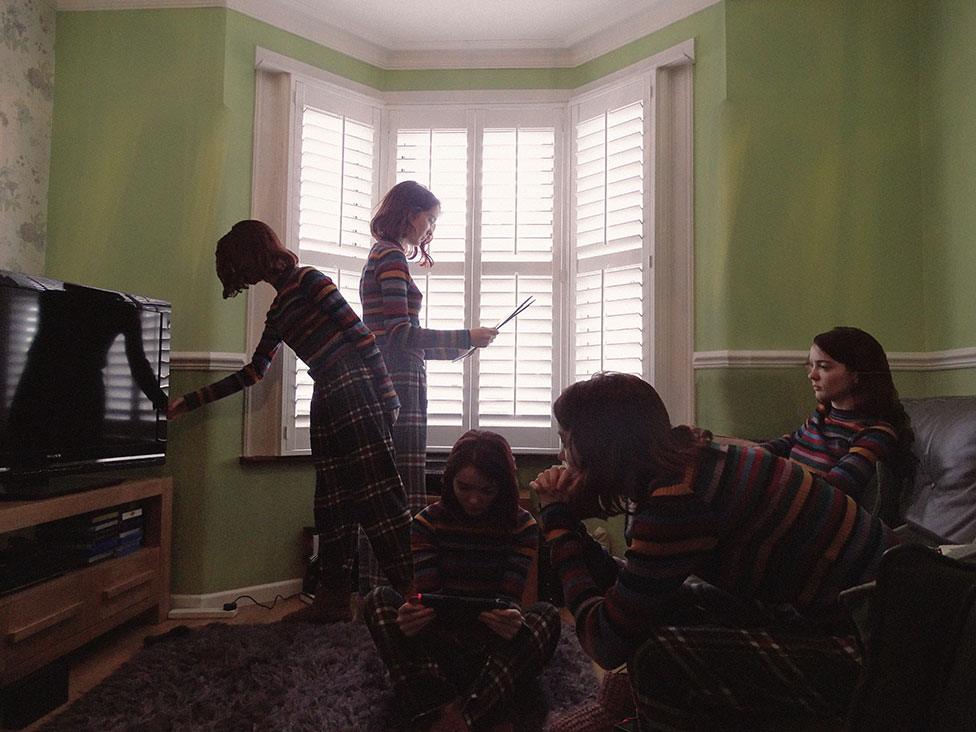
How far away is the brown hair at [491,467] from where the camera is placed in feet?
5.93

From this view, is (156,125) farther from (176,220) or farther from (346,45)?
(346,45)

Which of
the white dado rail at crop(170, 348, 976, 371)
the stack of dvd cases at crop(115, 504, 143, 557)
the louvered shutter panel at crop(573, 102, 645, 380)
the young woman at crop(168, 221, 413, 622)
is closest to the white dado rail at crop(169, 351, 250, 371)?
the white dado rail at crop(170, 348, 976, 371)

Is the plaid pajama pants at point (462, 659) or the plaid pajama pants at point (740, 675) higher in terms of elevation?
the plaid pajama pants at point (740, 675)

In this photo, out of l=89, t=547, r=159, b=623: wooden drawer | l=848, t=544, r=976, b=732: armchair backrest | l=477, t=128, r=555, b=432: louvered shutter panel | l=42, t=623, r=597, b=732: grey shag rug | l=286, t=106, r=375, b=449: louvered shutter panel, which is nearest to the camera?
l=848, t=544, r=976, b=732: armchair backrest

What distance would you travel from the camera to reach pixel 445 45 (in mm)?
3299

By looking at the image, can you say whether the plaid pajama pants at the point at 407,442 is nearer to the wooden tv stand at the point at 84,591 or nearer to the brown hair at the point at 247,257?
the brown hair at the point at 247,257

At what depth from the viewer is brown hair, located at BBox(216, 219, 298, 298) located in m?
2.36

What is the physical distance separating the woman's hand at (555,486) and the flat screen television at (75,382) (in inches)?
57.6

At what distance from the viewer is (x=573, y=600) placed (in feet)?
3.99

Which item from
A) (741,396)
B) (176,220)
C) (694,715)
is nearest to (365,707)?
(694,715)

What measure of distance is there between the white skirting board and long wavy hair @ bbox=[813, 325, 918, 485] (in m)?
2.16

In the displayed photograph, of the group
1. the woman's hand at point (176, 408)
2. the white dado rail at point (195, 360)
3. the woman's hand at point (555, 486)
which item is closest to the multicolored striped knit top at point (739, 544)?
the woman's hand at point (555, 486)

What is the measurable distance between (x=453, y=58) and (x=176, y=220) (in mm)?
1445

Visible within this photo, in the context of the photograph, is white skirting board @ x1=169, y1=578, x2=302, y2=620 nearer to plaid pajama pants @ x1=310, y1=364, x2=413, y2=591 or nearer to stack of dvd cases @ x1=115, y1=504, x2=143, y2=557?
stack of dvd cases @ x1=115, y1=504, x2=143, y2=557
